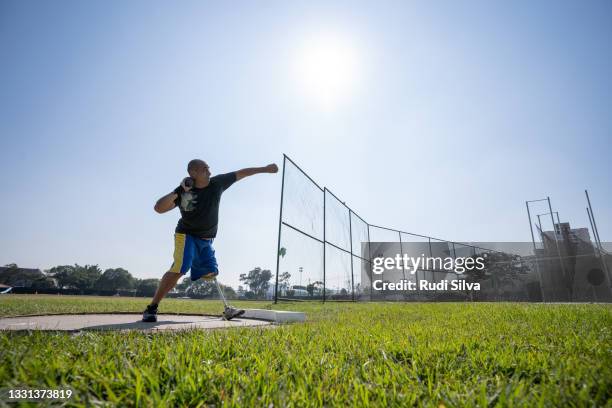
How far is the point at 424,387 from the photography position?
112cm

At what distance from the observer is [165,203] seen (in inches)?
126

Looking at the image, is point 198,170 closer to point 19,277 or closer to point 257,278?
point 19,277

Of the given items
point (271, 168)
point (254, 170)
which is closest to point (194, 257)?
point (254, 170)

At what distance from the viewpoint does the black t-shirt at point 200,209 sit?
3.39 metres

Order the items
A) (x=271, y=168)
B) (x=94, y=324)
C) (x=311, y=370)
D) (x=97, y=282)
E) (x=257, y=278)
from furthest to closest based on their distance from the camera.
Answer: (x=257, y=278), (x=97, y=282), (x=271, y=168), (x=94, y=324), (x=311, y=370)

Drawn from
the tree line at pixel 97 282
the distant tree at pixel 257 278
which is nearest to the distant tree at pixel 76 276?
the tree line at pixel 97 282

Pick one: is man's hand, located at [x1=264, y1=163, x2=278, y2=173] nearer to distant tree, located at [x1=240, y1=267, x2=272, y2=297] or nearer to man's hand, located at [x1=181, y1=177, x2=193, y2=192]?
man's hand, located at [x1=181, y1=177, x2=193, y2=192]

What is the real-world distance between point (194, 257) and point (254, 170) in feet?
4.30

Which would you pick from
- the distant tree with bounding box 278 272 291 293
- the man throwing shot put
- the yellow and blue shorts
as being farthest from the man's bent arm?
the distant tree with bounding box 278 272 291 293

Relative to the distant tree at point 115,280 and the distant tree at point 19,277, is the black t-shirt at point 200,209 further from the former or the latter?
the distant tree at point 115,280

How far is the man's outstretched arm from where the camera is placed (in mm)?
3916

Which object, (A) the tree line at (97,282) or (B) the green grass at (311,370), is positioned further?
(A) the tree line at (97,282)

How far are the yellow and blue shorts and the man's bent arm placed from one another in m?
0.32

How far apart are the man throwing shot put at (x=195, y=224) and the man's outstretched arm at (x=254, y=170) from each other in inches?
10.8
